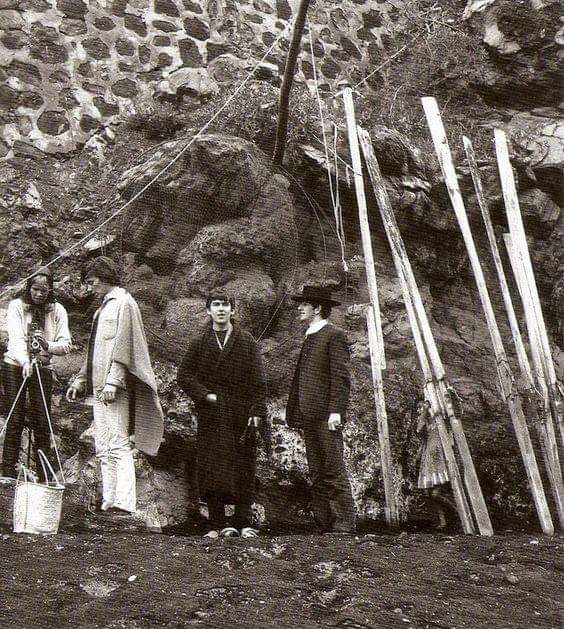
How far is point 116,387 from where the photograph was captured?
17.8 feet

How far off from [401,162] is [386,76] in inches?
79.3

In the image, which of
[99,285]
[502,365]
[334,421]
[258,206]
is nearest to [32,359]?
[99,285]

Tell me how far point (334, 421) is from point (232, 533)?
3.30 ft

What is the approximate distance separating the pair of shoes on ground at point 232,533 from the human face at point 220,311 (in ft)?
4.58

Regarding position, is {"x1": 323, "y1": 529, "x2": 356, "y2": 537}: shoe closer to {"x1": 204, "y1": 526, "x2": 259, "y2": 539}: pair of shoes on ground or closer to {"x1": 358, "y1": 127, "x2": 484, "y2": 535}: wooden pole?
{"x1": 204, "y1": 526, "x2": 259, "y2": 539}: pair of shoes on ground

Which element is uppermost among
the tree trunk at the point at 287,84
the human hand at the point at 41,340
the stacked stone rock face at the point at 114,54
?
the stacked stone rock face at the point at 114,54

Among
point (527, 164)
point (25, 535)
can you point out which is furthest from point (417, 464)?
point (527, 164)

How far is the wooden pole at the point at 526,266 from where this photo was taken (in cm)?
643

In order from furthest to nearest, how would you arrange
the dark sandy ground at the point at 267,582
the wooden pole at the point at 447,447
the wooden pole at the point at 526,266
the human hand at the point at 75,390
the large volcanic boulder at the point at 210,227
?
the large volcanic boulder at the point at 210,227 → the wooden pole at the point at 526,266 → the wooden pole at the point at 447,447 → the human hand at the point at 75,390 → the dark sandy ground at the point at 267,582

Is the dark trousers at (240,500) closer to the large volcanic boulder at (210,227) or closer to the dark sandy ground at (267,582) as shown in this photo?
the dark sandy ground at (267,582)

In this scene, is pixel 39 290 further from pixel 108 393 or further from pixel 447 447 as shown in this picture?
pixel 447 447

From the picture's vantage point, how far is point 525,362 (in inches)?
260

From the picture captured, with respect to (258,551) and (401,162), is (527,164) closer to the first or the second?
(401,162)

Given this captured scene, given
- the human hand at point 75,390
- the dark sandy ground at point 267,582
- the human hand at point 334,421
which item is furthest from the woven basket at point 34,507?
the human hand at point 334,421
